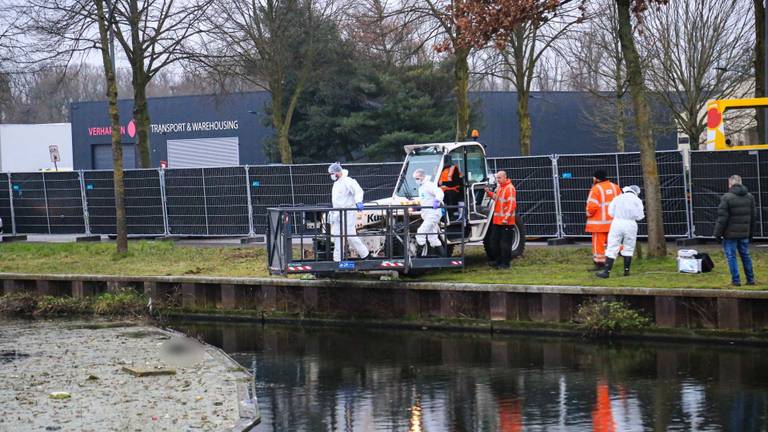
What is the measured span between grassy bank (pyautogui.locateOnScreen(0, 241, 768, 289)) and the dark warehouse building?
23466mm

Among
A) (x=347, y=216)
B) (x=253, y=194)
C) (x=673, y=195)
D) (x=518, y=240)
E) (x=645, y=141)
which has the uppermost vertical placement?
(x=645, y=141)

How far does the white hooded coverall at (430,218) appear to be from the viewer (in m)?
18.1

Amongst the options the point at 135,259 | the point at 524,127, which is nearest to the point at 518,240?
the point at 135,259

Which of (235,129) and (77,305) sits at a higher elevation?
(235,129)

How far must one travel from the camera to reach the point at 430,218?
712 inches

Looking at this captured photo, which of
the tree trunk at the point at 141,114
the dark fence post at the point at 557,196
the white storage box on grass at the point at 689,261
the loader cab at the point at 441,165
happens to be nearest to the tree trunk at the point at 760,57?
the dark fence post at the point at 557,196

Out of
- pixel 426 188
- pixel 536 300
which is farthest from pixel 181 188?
pixel 536 300

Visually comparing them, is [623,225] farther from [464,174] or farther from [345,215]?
[345,215]

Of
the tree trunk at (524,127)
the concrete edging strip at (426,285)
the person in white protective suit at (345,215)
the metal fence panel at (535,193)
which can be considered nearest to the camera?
the concrete edging strip at (426,285)

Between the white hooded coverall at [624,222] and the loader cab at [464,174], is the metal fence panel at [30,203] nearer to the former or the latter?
the loader cab at [464,174]

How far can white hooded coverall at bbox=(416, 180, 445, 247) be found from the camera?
18078 millimetres

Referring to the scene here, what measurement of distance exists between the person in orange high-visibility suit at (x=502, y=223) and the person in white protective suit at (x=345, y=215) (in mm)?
2840

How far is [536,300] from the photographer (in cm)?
1716

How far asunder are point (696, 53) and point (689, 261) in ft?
66.4
